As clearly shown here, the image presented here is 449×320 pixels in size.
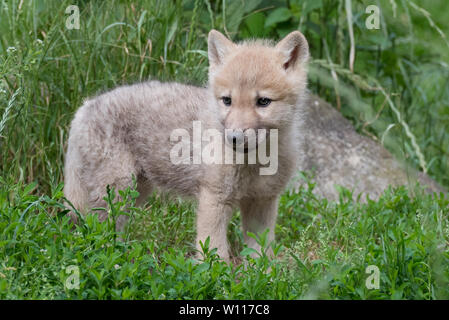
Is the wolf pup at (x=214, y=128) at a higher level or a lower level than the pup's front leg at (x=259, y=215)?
higher

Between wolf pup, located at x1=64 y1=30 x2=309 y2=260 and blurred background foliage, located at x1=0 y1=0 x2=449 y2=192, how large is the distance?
1.34 feet

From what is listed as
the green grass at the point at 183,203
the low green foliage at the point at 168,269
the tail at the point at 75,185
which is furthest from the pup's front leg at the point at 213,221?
the tail at the point at 75,185

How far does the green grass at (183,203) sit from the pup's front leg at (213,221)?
23cm

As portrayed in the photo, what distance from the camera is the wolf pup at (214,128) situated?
12.9ft

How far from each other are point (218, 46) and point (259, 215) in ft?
4.03

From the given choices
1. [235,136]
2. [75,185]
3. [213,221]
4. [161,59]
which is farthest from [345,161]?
[75,185]

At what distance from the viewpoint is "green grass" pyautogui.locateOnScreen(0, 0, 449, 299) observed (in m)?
3.24

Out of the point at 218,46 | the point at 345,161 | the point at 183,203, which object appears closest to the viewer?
the point at 218,46

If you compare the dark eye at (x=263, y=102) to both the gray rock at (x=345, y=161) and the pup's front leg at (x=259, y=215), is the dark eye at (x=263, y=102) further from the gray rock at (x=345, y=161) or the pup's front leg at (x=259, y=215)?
the gray rock at (x=345, y=161)

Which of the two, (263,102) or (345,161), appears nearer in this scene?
(263,102)

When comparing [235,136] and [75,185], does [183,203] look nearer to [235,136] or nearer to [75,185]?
[75,185]

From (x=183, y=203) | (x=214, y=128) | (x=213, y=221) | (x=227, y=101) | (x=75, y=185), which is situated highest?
(x=227, y=101)

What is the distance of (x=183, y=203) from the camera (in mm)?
4996

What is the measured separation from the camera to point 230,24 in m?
5.78
